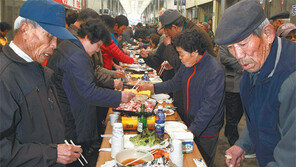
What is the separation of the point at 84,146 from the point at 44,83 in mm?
1173

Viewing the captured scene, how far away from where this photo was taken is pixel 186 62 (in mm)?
2523

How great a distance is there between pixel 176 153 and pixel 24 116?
0.97m

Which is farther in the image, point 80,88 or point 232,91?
point 232,91

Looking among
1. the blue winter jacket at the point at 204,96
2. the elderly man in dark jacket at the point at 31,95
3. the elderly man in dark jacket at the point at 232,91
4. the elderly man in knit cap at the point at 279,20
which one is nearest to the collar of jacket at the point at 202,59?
the blue winter jacket at the point at 204,96

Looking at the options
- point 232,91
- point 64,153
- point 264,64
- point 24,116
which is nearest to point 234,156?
point 264,64

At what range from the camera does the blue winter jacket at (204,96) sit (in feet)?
7.66

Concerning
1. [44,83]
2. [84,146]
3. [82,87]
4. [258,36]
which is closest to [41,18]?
[44,83]

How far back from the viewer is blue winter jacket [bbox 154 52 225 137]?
233 cm

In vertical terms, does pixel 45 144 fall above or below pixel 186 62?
below

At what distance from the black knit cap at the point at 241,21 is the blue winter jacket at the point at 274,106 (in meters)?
0.17

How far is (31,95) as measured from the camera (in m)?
1.43

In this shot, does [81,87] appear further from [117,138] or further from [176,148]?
[176,148]

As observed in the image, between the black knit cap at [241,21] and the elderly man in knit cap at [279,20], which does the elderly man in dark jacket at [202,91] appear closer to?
the black knit cap at [241,21]

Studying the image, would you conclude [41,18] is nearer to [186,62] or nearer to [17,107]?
[17,107]
